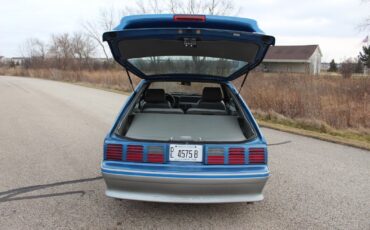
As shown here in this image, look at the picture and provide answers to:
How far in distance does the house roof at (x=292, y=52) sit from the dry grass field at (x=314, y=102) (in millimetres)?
40017

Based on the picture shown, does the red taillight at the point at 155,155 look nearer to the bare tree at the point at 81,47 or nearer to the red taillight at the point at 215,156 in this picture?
the red taillight at the point at 215,156

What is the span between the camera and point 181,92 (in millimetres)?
6148

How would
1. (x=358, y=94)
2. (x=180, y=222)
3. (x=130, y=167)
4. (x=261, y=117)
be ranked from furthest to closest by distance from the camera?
(x=261, y=117)
(x=358, y=94)
(x=180, y=222)
(x=130, y=167)

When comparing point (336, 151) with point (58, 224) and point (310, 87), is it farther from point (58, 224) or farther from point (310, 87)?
point (58, 224)

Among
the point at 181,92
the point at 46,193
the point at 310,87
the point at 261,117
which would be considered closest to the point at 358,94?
the point at 310,87

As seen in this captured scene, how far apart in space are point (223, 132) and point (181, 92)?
8.61 feet

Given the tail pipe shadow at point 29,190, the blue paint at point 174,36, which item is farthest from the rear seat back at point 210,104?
the tail pipe shadow at point 29,190

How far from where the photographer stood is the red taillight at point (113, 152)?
3.07 meters

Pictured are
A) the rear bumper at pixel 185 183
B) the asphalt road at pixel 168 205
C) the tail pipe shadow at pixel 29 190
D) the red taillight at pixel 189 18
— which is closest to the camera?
the red taillight at pixel 189 18

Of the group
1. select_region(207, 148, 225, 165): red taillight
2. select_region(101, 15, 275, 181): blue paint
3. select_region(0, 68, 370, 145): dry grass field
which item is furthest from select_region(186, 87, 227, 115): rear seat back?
select_region(0, 68, 370, 145): dry grass field

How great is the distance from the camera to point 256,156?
3.09 metres

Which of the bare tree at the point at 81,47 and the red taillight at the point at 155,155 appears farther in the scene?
the bare tree at the point at 81,47

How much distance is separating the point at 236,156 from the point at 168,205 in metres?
1.08

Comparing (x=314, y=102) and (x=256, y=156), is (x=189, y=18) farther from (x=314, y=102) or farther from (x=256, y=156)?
(x=314, y=102)
